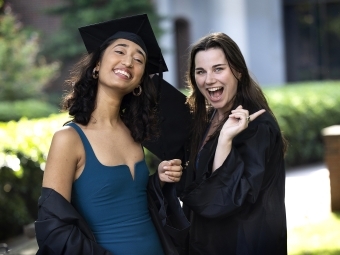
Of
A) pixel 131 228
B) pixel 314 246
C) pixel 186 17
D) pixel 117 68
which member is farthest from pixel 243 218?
pixel 186 17

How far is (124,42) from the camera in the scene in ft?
10.6

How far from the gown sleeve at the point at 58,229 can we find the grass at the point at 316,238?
12.7 ft

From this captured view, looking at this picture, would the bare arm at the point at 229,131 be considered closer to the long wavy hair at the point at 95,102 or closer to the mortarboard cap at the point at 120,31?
the long wavy hair at the point at 95,102

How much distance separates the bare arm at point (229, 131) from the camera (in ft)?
11.0

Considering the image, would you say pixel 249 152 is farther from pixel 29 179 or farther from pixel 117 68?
pixel 29 179

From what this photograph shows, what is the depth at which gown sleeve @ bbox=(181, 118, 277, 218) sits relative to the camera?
339cm

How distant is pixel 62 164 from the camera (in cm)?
293

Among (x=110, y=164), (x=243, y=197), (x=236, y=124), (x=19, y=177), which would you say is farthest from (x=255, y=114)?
(x=19, y=177)

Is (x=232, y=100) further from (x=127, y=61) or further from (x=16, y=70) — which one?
(x=16, y=70)

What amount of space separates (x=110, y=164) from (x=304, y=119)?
10318 millimetres

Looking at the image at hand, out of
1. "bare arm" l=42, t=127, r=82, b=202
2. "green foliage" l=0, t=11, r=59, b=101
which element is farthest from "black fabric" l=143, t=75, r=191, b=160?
"green foliage" l=0, t=11, r=59, b=101

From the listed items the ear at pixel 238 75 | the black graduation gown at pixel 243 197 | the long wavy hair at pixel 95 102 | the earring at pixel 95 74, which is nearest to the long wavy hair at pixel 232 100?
the ear at pixel 238 75

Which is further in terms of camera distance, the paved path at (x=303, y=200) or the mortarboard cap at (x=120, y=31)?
the paved path at (x=303, y=200)

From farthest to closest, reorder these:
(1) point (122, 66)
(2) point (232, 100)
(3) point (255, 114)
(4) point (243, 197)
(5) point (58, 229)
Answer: (2) point (232, 100) < (3) point (255, 114) < (4) point (243, 197) < (1) point (122, 66) < (5) point (58, 229)
